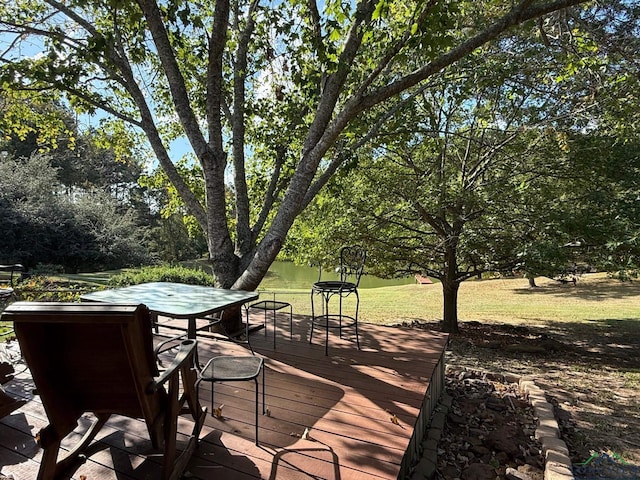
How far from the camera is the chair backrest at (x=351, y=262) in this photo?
3865mm

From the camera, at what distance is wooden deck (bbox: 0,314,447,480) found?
1.74 metres

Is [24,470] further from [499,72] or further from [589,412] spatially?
[499,72]

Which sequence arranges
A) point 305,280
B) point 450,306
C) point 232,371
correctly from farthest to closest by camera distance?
1. point 305,280
2. point 450,306
3. point 232,371

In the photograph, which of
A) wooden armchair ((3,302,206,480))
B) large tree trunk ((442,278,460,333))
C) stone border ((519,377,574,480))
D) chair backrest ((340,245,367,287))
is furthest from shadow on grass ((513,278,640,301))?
wooden armchair ((3,302,206,480))

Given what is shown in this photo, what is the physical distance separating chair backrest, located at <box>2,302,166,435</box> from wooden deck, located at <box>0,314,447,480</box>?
438 millimetres

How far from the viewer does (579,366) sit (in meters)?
5.14

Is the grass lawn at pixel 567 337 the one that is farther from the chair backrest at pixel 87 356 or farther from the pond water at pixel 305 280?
the pond water at pixel 305 280

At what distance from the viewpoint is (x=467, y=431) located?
110 inches

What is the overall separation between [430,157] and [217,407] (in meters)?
5.59

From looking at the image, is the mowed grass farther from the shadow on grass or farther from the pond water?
the pond water

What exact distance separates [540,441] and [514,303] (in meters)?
8.68

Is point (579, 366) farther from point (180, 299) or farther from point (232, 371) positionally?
point (180, 299)

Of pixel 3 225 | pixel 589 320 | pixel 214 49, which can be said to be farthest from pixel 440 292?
pixel 3 225

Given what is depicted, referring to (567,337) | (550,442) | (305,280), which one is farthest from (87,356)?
(305,280)
